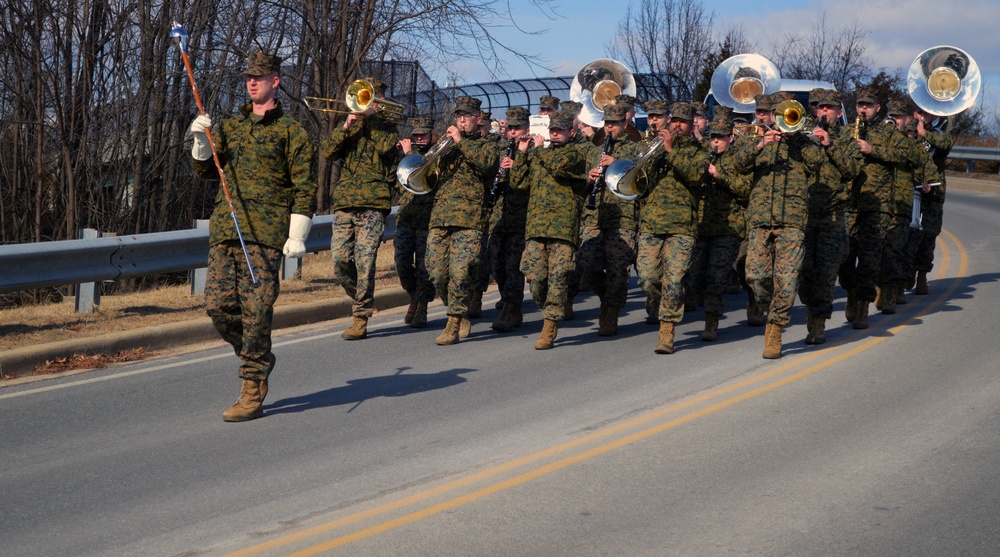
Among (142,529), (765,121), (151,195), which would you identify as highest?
(765,121)

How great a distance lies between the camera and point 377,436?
7.02 m

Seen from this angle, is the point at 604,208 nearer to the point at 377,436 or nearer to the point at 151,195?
the point at 377,436

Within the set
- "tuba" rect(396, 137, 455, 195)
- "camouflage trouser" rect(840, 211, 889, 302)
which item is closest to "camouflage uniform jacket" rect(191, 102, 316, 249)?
"tuba" rect(396, 137, 455, 195)

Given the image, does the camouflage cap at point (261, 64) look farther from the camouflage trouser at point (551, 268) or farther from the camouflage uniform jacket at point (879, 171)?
the camouflage uniform jacket at point (879, 171)

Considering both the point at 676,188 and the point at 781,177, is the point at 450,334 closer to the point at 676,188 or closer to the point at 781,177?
the point at 676,188

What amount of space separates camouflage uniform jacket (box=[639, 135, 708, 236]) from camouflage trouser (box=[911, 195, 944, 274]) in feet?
15.4

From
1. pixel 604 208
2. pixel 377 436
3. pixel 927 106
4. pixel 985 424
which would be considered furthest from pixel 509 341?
pixel 927 106

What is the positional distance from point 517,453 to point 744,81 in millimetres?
10012

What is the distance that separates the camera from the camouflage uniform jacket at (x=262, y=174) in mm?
7441

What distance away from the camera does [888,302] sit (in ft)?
41.2

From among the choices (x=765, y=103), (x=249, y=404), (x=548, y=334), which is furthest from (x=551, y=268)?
(x=249, y=404)

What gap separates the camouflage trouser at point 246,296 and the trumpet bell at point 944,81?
8957mm

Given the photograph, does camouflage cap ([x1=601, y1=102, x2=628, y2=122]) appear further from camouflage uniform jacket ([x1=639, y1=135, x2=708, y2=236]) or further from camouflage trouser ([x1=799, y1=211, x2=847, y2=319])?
camouflage trouser ([x1=799, y1=211, x2=847, y2=319])

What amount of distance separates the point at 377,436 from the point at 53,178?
36.8 ft
